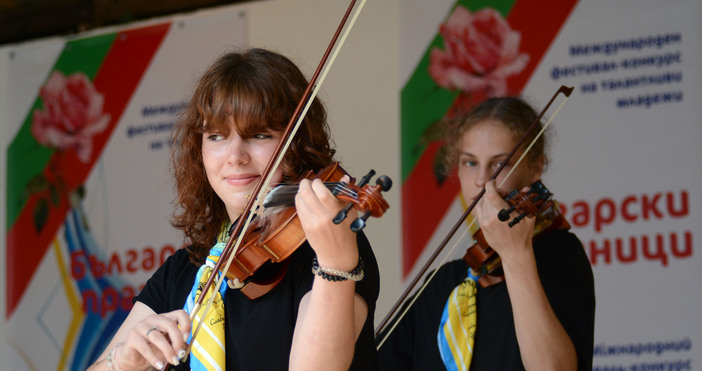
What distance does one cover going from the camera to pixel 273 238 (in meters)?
1.54

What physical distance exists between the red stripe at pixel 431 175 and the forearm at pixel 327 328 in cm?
200

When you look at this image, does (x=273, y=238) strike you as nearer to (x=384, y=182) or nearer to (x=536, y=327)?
(x=384, y=182)

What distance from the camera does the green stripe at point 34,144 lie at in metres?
4.20

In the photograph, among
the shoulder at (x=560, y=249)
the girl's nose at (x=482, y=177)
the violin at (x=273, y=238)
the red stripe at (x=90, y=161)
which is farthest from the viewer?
the red stripe at (x=90, y=161)

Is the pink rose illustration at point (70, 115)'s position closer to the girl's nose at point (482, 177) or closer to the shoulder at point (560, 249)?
the girl's nose at point (482, 177)

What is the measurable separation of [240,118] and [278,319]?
0.37 meters

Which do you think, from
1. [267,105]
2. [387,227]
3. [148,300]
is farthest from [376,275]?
[387,227]

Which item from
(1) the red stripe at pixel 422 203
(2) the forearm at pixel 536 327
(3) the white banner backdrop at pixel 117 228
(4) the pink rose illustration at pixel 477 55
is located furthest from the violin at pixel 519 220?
(3) the white banner backdrop at pixel 117 228

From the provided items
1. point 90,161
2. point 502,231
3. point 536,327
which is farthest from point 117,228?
point 536,327

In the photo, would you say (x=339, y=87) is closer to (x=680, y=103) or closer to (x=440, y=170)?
(x=440, y=170)

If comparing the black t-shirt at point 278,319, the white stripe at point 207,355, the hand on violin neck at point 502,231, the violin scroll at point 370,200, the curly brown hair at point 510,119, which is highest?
the curly brown hair at point 510,119

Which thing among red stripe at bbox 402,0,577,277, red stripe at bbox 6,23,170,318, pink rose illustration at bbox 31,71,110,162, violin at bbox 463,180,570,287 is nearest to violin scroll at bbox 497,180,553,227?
violin at bbox 463,180,570,287

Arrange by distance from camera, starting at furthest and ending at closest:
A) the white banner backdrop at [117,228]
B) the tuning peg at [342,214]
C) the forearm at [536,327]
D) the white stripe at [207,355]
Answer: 1. the white banner backdrop at [117,228]
2. the forearm at [536,327]
3. the white stripe at [207,355]
4. the tuning peg at [342,214]

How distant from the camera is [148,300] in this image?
1901mm
